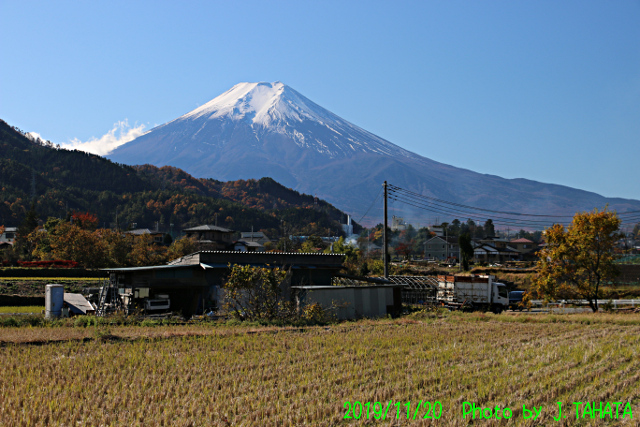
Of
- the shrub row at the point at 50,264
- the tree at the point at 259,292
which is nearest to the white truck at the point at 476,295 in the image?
the tree at the point at 259,292

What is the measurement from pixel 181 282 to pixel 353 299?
10.3 metres

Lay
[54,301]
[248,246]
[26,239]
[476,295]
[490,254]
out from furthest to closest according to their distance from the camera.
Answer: [490,254], [248,246], [26,239], [476,295], [54,301]

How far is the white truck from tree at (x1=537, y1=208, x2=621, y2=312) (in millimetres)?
5256

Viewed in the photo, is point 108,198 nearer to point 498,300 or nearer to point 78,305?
point 78,305

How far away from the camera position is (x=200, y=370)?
447 inches

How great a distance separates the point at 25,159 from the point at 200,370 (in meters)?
169

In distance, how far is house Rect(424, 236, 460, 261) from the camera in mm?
97875

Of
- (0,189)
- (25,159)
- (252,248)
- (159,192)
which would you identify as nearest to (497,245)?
(252,248)

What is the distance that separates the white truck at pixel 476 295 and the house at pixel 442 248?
63.4 meters

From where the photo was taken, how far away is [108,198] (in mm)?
135750

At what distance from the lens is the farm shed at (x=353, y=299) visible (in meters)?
24.1

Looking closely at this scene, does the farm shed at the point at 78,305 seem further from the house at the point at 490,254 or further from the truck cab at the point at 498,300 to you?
the house at the point at 490,254

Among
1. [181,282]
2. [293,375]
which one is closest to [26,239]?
[181,282]

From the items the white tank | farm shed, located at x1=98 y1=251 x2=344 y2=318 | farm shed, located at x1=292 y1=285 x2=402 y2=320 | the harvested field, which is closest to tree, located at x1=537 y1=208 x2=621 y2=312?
farm shed, located at x1=292 y1=285 x2=402 y2=320
